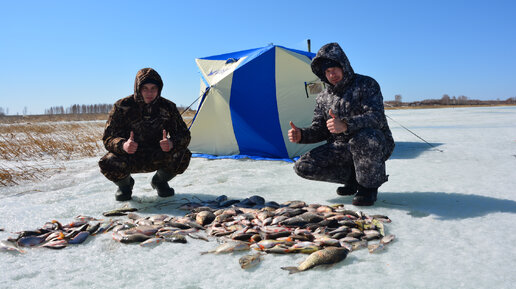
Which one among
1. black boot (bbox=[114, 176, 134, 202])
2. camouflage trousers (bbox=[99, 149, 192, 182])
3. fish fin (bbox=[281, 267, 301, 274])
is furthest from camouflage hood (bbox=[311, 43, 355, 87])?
black boot (bbox=[114, 176, 134, 202])

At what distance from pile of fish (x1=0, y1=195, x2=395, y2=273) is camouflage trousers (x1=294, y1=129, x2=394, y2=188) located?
39 centimetres

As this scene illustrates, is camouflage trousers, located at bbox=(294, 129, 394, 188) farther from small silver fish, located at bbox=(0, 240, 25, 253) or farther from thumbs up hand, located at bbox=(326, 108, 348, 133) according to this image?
small silver fish, located at bbox=(0, 240, 25, 253)

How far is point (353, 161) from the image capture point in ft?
10.8

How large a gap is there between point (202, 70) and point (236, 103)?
128 cm

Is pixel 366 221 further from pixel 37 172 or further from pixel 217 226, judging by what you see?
pixel 37 172

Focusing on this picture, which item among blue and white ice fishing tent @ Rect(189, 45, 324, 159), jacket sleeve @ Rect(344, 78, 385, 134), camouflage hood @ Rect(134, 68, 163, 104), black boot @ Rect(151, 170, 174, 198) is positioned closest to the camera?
jacket sleeve @ Rect(344, 78, 385, 134)

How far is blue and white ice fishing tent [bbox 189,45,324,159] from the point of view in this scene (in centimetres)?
586

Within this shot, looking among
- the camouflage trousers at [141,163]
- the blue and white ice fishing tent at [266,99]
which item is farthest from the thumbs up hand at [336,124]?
the blue and white ice fishing tent at [266,99]

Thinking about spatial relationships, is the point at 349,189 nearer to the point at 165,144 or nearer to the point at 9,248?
the point at 165,144

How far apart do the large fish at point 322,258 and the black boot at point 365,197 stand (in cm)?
113

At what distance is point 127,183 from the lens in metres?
3.51

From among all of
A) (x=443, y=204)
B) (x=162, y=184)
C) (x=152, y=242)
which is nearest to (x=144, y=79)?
(x=162, y=184)

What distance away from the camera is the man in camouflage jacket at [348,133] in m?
3.03

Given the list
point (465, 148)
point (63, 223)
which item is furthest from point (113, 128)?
point (465, 148)
